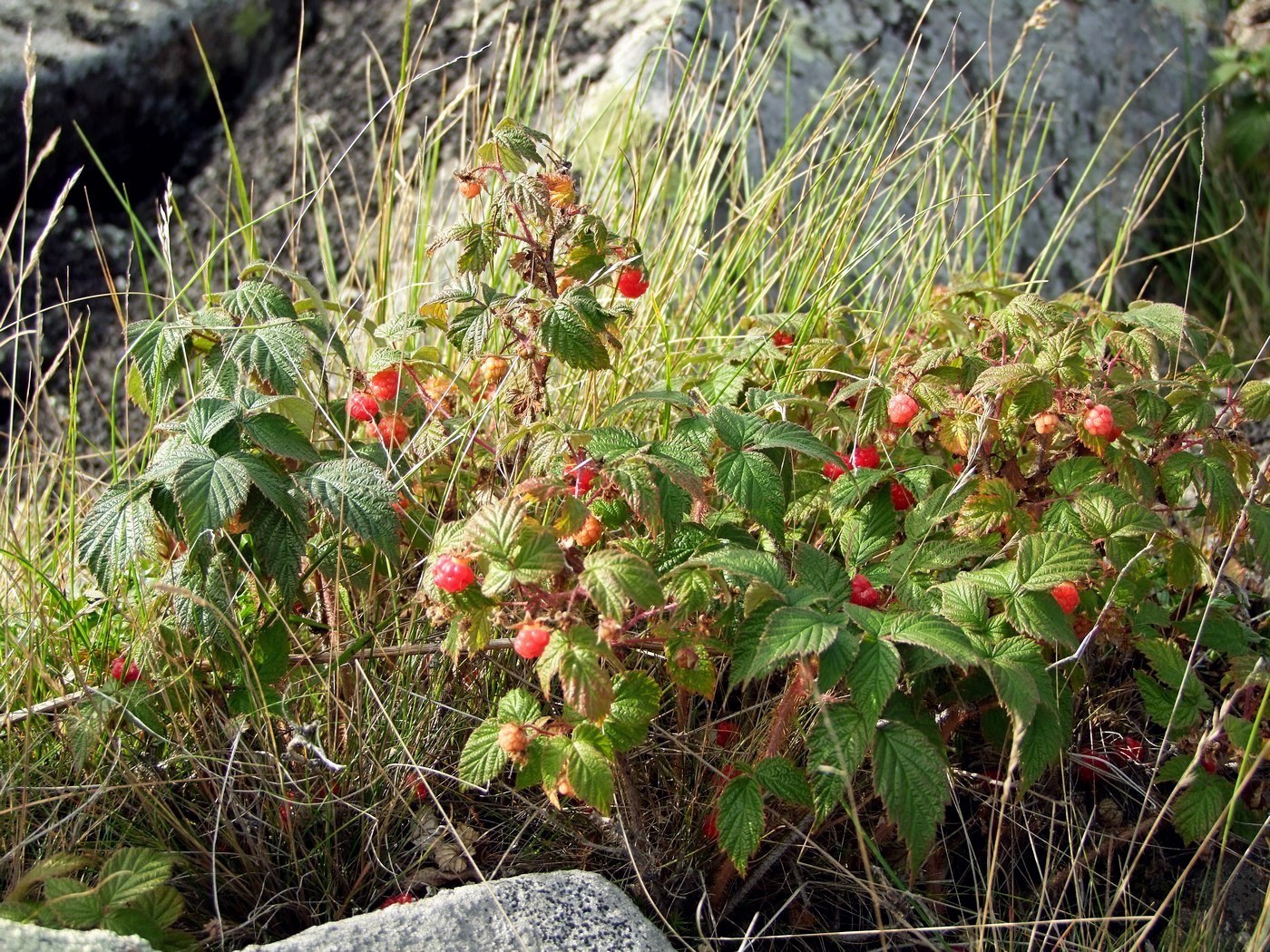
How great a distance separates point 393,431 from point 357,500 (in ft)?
0.68

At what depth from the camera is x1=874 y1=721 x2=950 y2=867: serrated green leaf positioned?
3.67 feet

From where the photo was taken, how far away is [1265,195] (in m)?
3.43

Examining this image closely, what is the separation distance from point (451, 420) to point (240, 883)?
0.63 metres

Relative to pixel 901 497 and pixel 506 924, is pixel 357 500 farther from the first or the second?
pixel 901 497

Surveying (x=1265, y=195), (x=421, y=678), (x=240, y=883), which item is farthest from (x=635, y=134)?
(x=1265, y=195)

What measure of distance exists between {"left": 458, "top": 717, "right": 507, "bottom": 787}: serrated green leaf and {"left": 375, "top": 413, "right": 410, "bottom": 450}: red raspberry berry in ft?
1.35

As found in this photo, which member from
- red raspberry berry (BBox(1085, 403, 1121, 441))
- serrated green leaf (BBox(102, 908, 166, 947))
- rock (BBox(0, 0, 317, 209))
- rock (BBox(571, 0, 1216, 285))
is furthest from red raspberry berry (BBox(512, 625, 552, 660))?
rock (BBox(0, 0, 317, 209))

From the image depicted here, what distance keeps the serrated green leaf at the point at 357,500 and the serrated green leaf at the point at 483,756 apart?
0.23 m

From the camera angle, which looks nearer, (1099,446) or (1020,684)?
(1020,684)

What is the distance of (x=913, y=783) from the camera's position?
1.13 m

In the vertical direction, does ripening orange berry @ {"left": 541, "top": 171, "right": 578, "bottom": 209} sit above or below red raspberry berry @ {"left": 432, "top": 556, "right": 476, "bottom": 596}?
above

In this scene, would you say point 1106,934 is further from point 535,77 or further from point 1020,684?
point 535,77

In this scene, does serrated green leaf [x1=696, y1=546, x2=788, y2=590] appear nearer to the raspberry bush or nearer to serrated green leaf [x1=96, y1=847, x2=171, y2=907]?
the raspberry bush

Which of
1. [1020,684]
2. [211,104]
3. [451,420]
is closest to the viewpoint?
[1020,684]
